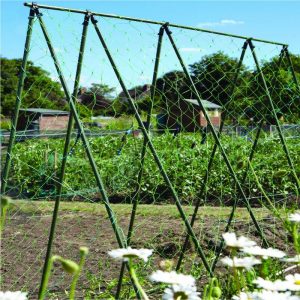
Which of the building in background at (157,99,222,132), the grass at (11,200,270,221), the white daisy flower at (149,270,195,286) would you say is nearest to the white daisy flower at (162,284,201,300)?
the white daisy flower at (149,270,195,286)

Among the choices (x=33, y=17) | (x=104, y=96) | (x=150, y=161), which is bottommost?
(x=150, y=161)

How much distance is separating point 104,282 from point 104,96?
1.17 meters

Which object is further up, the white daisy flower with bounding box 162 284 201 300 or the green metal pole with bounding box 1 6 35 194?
the green metal pole with bounding box 1 6 35 194

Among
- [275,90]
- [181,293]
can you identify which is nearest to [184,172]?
[275,90]

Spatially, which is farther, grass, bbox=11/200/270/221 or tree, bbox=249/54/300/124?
grass, bbox=11/200/270/221

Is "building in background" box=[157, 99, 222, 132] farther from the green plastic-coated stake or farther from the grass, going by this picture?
the green plastic-coated stake

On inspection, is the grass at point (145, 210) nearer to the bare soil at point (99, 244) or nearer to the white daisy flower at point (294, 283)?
the bare soil at point (99, 244)

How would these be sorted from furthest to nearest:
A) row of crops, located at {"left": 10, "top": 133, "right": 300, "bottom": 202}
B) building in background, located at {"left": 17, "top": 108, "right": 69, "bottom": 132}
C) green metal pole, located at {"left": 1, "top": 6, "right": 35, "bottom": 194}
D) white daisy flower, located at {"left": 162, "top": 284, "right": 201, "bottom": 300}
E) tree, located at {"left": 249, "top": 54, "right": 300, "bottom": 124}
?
1. row of crops, located at {"left": 10, "top": 133, "right": 300, "bottom": 202}
2. tree, located at {"left": 249, "top": 54, "right": 300, "bottom": 124}
3. building in background, located at {"left": 17, "top": 108, "right": 69, "bottom": 132}
4. green metal pole, located at {"left": 1, "top": 6, "right": 35, "bottom": 194}
5. white daisy flower, located at {"left": 162, "top": 284, "right": 201, "bottom": 300}

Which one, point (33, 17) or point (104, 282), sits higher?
point (33, 17)

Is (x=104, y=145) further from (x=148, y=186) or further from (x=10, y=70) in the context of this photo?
(x=10, y=70)

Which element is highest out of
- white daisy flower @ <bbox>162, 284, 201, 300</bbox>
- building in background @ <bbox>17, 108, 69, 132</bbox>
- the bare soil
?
building in background @ <bbox>17, 108, 69, 132</bbox>

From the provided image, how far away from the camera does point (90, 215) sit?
20.4ft

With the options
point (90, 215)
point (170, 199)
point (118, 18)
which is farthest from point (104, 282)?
point (170, 199)

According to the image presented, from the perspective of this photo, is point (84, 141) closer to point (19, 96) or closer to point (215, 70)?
point (19, 96)
